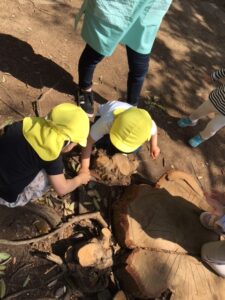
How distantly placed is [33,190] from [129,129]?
2.38 ft

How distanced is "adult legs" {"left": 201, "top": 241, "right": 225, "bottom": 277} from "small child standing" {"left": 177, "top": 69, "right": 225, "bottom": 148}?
1138 mm

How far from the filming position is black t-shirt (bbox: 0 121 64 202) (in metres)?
2.32

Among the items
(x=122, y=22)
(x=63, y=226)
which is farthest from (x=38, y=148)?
(x=122, y=22)

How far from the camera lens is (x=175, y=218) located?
2.98m

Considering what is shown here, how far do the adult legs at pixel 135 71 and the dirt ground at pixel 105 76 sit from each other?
0.41 m

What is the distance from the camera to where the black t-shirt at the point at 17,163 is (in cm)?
232

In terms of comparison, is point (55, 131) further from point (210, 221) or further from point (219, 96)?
point (219, 96)

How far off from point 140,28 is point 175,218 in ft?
4.43

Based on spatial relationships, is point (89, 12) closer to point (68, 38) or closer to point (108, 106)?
point (108, 106)

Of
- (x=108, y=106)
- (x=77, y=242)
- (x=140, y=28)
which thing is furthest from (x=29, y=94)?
(x=77, y=242)

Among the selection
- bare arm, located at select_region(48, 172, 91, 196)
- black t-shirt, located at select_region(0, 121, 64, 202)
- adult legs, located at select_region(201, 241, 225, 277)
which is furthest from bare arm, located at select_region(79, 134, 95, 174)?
adult legs, located at select_region(201, 241, 225, 277)

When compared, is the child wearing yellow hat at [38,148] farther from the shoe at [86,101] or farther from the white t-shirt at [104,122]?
the shoe at [86,101]

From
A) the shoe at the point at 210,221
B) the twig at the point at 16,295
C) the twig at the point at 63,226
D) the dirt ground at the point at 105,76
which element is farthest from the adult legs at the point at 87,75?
the twig at the point at 16,295

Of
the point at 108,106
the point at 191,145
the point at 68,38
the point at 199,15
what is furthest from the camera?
the point at 199,15
